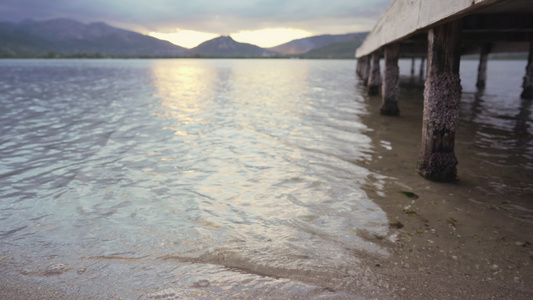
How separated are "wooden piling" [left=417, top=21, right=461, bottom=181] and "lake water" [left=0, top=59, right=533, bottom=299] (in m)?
0.66

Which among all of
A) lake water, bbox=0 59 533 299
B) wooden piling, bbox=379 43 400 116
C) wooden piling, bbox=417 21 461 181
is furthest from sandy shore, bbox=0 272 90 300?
wooden piling, bbox=379 43 400 116

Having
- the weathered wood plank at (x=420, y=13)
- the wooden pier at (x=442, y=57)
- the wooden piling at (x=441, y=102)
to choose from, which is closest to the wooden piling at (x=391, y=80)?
the weathered wood plank at (x=420, y=13)

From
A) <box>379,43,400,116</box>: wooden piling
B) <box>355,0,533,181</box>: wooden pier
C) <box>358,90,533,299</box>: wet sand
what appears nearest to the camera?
<box>358,90,533,299</box>: wet sand

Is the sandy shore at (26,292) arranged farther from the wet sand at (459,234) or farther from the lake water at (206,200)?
the wet sand at (459,234)

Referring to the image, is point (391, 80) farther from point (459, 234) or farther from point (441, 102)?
point (459, 234)

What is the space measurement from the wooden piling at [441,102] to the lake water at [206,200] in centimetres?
66

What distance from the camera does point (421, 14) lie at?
194 inches

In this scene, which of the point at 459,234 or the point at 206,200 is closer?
the point at 459,234

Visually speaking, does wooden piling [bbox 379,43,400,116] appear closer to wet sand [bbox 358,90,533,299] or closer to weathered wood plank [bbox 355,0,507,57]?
weathered wood plank [bbox 355,0,507,57]

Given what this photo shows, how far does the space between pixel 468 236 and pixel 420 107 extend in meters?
10.8

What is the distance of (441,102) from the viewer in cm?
511

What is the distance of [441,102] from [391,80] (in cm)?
601

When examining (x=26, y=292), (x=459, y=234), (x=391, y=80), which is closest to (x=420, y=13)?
(x=459, y=234)

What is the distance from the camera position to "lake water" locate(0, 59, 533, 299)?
301cm
